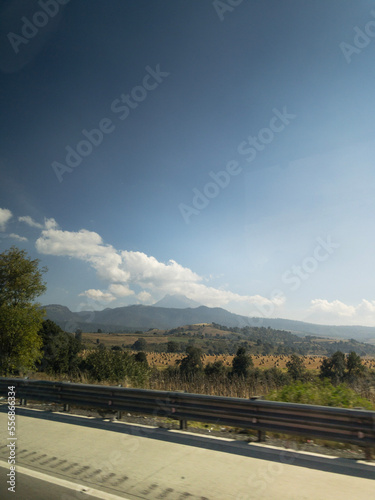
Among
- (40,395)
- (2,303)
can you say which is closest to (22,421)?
(40,395)

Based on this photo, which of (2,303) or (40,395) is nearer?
(40,395)

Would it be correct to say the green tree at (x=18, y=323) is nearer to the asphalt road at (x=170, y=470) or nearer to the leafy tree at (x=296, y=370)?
the asphalt road at (x=170, y=470)

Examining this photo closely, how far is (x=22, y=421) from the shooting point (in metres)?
7.46

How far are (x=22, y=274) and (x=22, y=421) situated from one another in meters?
20.9

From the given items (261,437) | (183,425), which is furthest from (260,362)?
(261,437)

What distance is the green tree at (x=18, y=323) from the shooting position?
2036cm

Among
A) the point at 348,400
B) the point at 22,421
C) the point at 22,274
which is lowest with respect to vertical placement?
the point at 22,421

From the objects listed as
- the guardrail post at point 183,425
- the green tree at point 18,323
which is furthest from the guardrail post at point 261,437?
the green tree at point 18,323

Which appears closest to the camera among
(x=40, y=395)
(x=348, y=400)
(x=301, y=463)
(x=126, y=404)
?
(x=301, y=463)

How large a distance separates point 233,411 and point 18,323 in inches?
723

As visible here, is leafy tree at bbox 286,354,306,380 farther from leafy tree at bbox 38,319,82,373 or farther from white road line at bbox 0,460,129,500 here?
leafy tree at bbox 38,319,82,373

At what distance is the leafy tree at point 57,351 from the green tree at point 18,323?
28289 mm

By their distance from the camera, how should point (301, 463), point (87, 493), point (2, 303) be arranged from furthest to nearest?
point (2, 303)
point (301, 463)
point (87, 493)

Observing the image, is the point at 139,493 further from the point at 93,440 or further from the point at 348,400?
the point at 348,400
